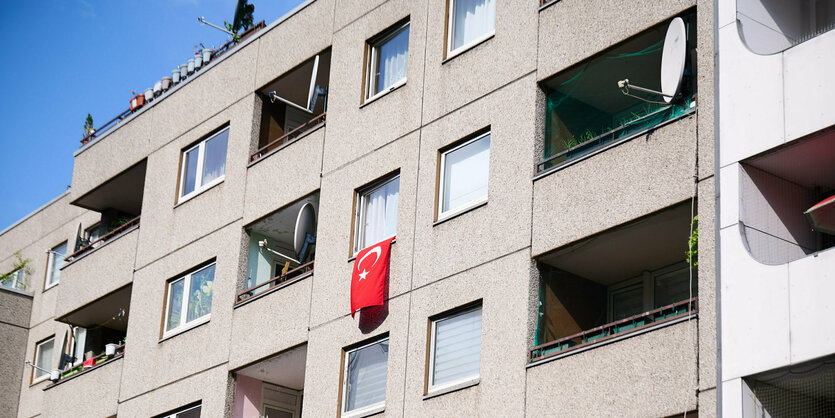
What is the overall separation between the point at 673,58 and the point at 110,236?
63.2 feet

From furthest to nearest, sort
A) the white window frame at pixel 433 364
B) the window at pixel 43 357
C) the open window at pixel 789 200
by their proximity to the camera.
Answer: the window at pixel 43 357
the white window frame at pixel 433 364
the open window at pixel 789 200

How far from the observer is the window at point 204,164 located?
3136 cm

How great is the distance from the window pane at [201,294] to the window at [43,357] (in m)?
10.6

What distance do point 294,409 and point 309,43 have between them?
777 centimetres

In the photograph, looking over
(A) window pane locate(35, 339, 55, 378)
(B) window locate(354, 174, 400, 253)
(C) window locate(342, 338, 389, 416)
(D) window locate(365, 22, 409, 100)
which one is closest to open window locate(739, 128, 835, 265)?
(C) window locate(342, 338, 389, 416)

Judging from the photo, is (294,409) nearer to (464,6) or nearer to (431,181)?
(431,181)

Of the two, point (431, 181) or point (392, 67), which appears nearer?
point (431, 181)

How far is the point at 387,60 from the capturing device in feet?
91.0

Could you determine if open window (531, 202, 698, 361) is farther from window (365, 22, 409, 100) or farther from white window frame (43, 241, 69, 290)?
white window frame (43, 241, 69, 290)

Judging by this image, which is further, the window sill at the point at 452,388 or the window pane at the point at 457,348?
the window pane at the point at 457,348

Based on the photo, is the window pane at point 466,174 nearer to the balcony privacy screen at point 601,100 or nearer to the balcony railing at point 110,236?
the balcony privacy screen at point 601,100

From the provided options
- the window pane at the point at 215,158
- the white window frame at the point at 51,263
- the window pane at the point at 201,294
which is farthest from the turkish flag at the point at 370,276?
the white window frame at the point at 51,263

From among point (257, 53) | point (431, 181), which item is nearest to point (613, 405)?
point (431, 181)

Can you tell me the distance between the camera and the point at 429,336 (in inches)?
934
